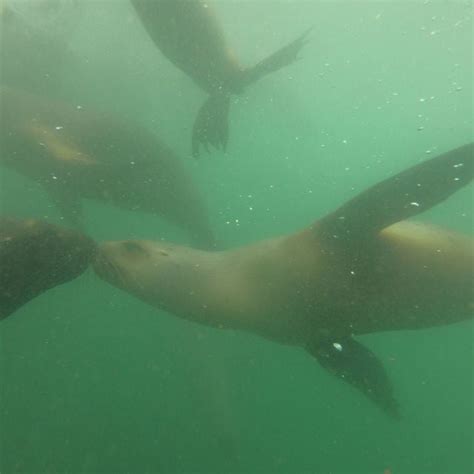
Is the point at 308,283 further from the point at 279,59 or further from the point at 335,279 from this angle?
the point at 279,59

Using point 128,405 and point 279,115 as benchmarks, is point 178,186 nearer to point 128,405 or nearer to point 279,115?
point 128,405

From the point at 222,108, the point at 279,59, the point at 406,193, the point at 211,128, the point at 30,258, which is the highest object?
the point at 279,59

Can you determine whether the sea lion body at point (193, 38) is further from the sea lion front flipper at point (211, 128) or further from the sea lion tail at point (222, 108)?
the sea lion front flipper at point (211, 128)

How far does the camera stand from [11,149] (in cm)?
576

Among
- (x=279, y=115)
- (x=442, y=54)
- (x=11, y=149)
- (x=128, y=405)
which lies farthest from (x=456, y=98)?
(x=11, y=149)

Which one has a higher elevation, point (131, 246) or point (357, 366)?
point (131, 246)

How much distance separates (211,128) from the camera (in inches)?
235

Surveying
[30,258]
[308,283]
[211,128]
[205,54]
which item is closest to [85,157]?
[211,128]

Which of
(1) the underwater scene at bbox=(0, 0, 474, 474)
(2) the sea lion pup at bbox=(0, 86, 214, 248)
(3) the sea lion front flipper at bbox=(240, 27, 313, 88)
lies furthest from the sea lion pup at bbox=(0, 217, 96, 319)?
(3) the sea lion front flipper at bbox=(240, 27, 313, 88)

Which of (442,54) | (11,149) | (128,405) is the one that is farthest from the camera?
(442,54)

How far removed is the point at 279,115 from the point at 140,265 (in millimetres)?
24604

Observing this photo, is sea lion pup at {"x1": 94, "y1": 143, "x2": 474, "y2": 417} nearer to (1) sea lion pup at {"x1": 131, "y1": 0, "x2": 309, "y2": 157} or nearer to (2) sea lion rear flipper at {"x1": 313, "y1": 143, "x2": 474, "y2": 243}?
(2) sea lion rear flipper at {"x1": 313, "y1": 143, "x2": 474, "y2": 243}

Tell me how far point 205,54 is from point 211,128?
0.89 m

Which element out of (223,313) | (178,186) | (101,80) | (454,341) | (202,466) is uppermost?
(101,80)
